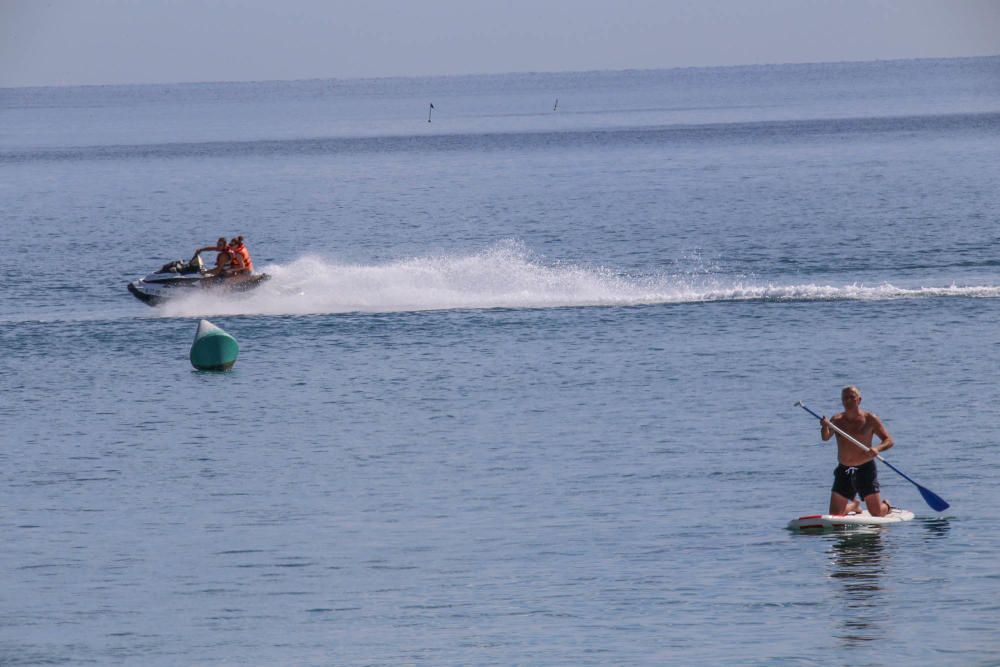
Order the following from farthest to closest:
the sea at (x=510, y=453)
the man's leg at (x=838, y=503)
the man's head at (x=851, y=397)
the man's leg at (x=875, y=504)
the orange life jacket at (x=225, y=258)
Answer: the orange life jacket at (x=225, y=258)
the man's leg at (x=838, y=503)
the man's leg at (x=875, y=504)
the man's head at (x=851, y=397)
the sea at (x=510, y=453)

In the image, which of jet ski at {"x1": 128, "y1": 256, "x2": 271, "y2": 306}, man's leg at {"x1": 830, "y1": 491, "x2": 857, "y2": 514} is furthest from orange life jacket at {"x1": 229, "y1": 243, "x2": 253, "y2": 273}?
man's leg at {"x1": 830, "y1": 491, "x2": 857, "y2": 514}

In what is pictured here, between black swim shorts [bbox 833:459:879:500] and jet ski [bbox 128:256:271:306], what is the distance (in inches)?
1007

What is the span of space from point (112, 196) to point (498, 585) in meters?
91.8

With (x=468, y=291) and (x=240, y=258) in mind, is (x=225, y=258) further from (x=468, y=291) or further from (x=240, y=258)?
(x=468, y=291)

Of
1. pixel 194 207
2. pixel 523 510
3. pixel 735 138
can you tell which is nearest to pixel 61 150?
pixel 735 138

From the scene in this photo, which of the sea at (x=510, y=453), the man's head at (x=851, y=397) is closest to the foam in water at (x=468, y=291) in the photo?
the sea at (x=510, y=453)

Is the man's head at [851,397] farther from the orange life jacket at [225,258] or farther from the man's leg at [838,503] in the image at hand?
the orange life jacket at [225,258]

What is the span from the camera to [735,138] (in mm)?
157375

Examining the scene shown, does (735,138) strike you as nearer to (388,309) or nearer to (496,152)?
(496,152)

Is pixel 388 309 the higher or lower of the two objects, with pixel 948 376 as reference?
higher

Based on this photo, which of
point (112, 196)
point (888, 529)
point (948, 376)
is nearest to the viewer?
point (888, 529)

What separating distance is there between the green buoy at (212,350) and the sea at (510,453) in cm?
65

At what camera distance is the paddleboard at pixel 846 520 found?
21.1m

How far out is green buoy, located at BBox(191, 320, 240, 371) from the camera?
36612mm
